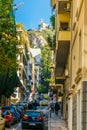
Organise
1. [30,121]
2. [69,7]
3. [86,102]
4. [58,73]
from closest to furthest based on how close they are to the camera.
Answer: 1. [86,102]
2. [69,7]
3. [30,121]
4. [58,73]

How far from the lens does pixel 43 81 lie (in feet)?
475

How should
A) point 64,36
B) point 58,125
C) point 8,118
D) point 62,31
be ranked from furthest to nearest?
1. point 58,125
2. point 8,118
3. point 62,31
4. point 64,36

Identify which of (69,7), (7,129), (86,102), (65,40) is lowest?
(7,129)

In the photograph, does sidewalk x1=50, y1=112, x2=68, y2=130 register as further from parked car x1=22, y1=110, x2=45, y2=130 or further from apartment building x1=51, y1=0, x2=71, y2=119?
apartment building x1=51, y1=0, x2=71, y2=119

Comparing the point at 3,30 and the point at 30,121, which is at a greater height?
the point at 3,30

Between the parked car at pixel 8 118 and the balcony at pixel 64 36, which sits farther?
the parked car at pixel 8 118

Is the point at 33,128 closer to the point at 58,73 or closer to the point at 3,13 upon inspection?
the point at 3,13

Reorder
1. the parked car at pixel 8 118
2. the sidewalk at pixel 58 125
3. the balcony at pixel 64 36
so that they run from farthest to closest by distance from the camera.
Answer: the parked car at pixel 8 118 < the sidewalk at pixel 58 125 < the balcony at pixel 64 36

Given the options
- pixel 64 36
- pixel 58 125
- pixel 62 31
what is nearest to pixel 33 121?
pixel 58 125

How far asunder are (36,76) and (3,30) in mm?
150480

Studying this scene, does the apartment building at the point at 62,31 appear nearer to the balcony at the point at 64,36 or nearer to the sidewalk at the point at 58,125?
the balcony at the point at 64,36

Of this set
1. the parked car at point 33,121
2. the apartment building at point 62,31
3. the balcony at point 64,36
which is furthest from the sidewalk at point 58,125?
the balcony at point 64,36

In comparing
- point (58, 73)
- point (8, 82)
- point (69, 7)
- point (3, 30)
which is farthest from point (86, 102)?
point (8, 82)

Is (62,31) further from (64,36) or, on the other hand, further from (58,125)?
(58,125)
